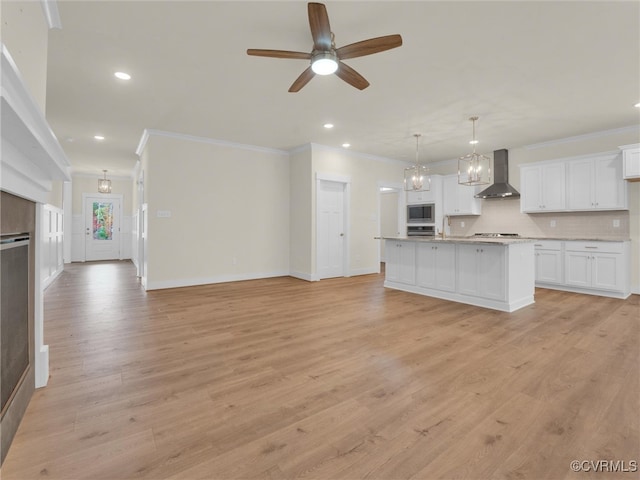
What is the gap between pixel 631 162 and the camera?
15.2ft

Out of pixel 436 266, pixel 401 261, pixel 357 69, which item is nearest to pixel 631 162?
pixel 436 266

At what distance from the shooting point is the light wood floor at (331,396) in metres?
1.42

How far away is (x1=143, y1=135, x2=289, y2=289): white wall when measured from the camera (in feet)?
17.6

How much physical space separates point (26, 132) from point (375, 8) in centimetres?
240

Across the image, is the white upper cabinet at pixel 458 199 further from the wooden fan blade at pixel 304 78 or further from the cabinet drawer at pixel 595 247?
the wooden fan blade at pixel 304 78

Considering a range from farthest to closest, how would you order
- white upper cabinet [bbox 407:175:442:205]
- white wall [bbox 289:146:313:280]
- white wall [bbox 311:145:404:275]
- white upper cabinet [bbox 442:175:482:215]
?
white upper cabinet [bbox 407:175:442:205]
white upper cabinet [bbox 442:175:482:215]
white wall [bbox 311:145:404:275]
white wall [bbox 289:146:313:280]

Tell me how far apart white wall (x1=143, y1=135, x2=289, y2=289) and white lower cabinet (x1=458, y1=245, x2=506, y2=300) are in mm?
3750

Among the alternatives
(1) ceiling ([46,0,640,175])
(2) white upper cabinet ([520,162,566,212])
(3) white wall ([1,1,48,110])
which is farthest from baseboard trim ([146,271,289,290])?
(2) white upper cabinet ([520,162,566,212])

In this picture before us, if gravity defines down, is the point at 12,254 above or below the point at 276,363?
above

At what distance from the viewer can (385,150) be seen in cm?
674

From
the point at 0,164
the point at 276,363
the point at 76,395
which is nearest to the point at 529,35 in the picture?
the point at 276,363

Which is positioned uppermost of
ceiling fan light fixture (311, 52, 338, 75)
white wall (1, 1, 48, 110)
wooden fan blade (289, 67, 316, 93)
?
wooden fan blade (289, 67, 316, 93)

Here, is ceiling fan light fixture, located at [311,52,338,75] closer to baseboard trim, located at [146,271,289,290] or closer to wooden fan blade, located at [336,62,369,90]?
wooden fan blade, located at [336,62,369,90]

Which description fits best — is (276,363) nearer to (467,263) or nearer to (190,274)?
(467,263)
